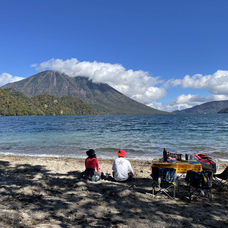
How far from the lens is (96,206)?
494cm

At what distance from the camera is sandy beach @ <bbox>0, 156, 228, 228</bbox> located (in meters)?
4.05

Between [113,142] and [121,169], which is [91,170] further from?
[113,142]

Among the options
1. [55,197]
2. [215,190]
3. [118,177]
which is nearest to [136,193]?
[118,177]

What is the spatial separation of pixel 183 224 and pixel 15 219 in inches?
153

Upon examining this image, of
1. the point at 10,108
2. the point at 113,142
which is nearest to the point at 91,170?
the point at 113,142

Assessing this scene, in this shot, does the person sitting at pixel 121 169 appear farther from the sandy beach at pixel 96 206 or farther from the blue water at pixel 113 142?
the blue water at pixel 113 142

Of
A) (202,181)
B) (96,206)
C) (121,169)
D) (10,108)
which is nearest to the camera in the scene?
(96,206)

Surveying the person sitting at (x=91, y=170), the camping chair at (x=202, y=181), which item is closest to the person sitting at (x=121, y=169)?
the person sitting at (x=91, y=170)

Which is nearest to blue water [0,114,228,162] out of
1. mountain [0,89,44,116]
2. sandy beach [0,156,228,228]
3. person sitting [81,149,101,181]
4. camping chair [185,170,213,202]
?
person sitting [81,149,101,181]

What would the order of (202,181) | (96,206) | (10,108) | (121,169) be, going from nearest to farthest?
1. (96,206)
2. (202,181)
3. (121,169)
4. (10,108)

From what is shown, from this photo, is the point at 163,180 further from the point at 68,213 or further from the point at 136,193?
the point at 68,213

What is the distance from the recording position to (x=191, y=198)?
5.85 meters

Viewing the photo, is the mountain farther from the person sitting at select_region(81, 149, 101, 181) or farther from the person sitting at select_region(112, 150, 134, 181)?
the person sitting at select_region(112, 150, 134, 181)

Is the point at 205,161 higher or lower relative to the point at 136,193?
higher
